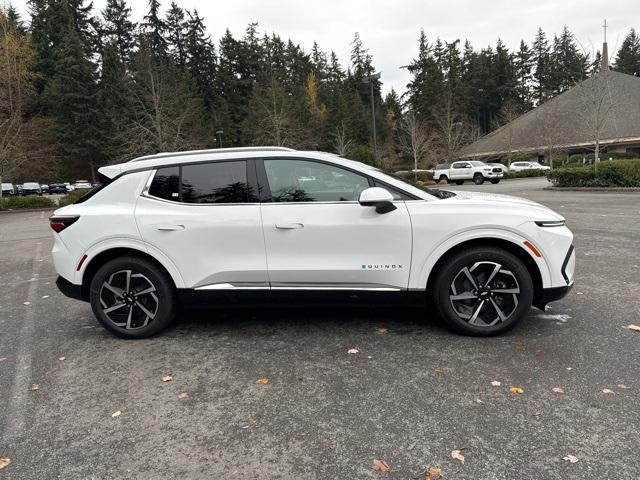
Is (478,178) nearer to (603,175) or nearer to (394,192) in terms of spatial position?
(603,175)

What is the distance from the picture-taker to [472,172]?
33.0m

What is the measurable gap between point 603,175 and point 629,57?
3277 inches

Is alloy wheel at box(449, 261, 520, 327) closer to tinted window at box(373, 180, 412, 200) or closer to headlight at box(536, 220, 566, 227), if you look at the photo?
headlight at box(536, 220, 566, 227)

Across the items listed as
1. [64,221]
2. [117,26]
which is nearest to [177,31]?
[117,26]

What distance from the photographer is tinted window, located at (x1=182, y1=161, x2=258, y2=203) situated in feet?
13.7

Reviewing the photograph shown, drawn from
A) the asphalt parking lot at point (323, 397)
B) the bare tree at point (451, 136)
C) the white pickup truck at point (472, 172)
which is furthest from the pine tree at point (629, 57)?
the asphalt parking lot at point (323, 397)

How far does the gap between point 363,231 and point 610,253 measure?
555cm

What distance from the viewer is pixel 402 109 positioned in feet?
281

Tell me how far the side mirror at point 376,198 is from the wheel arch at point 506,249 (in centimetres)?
66

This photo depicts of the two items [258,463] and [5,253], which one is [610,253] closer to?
[258,463]

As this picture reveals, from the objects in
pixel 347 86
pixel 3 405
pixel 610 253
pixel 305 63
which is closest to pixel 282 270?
pixel 3 405

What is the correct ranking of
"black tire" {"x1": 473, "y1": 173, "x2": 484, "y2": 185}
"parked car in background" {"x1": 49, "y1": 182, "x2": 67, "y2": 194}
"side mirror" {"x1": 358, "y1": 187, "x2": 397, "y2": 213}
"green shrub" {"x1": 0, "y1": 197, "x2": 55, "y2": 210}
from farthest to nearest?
"parked car in background" {"x1": 49, "y1": 182, "x2": 67, "y2": 194} < "black tire" {"x1": 473, "y1": 173, "x2": 484, "y2": 185} < "green shrub" {"x1": 0, "y1": 197, "x2": 55, "y2": 210} < "side mirror" {"x1": 358, "y1": 187, "x2": 397, "y2": 213}

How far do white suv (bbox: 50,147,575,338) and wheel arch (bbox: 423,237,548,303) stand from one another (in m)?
0.01

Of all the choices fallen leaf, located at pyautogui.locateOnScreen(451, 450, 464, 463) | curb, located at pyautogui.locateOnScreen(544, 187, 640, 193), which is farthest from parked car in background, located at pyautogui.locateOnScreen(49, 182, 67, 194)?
fallen leaf, located at pyautogui.locateOnScreen(451, 450, 464, 463)
